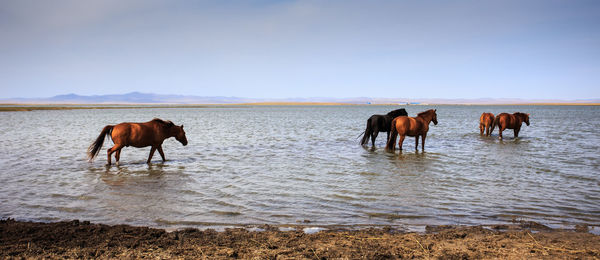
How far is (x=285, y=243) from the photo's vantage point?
4.75 metres

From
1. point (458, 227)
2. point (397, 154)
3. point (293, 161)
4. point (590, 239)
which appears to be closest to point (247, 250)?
point (458, 227)

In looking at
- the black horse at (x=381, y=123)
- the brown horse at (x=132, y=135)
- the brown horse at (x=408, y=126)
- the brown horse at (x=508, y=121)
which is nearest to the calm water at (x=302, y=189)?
the brown horse at (x=132, y=135)

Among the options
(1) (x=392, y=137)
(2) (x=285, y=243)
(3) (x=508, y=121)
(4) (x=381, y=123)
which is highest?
(4) (x=381, y=123)

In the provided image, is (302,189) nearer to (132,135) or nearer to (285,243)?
(285,243)

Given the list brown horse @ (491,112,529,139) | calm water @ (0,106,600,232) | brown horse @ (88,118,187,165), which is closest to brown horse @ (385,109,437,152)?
calm water @ (0,106,600,232)

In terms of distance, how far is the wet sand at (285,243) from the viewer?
14.2 ft

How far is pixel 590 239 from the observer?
198 inches

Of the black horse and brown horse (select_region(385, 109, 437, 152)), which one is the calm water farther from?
the black horse

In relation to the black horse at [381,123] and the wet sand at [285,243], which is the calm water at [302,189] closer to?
the wet sand at [285,243]

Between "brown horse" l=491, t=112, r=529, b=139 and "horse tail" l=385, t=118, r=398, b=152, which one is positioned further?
"brown horse" l=491, t=112, r=529, b=139

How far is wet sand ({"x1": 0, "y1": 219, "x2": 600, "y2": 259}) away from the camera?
434 centimetres

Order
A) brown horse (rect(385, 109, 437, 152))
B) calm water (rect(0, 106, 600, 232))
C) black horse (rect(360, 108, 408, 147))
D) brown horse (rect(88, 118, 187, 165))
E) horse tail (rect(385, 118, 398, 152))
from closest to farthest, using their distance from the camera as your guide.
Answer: calm water (rect(0, 106, 600, 232))
brown horse (rect(88, 118, 187, 165))
brown horse (rect(385, 109, 437, 152))
horse tail (rect(385, 118, 398, 152))
black horse (rect(360, 108, 408, 147))

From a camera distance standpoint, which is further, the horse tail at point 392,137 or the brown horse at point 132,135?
the horse tail at point 392,137

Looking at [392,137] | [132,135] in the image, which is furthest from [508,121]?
[132,135]
